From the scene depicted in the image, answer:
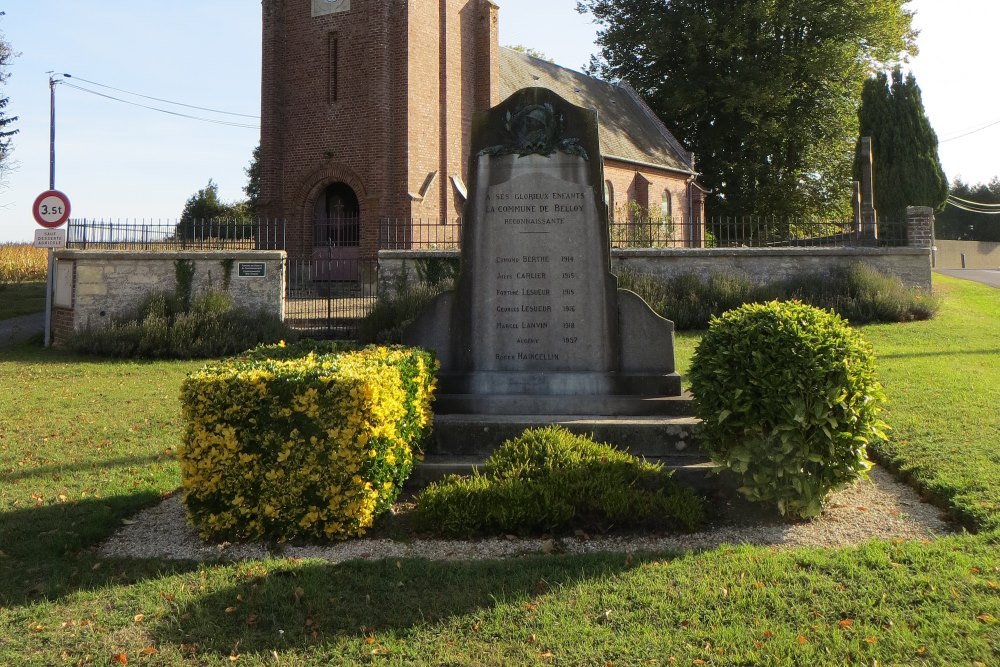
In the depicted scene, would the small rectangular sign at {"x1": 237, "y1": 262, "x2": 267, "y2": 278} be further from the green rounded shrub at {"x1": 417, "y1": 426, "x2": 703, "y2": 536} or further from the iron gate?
the green rounded shrub at {"x1": 417, "y1": 426, "x2": 703, "y2": 536}

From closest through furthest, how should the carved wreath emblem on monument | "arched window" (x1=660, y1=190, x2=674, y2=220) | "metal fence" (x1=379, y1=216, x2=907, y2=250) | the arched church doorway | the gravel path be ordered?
the gravel path, the carved wreath emblem on monument, "metal fence" (x1=379, y1=216, x2=907, y2=250), the arched church doorway, "arched window" (x1=660, y1=190, x2=674, y2=220)

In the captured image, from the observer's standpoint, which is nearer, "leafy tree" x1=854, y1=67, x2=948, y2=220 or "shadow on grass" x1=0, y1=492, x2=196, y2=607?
"shadow on grass" x1=0, y1=492, x2=196, y2=607

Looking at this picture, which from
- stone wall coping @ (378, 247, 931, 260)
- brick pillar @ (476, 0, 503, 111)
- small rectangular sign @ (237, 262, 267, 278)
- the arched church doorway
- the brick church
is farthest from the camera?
brick pillar @ (476, 0, 503, 111)

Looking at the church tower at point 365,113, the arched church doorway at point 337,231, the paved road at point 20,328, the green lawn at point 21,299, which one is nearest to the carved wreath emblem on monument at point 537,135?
the church tower at point 365,113

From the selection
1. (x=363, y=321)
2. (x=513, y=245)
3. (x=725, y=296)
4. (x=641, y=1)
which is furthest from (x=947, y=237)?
(x=513, y=245)

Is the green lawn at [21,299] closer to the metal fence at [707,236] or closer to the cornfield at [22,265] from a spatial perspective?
the cornfield at [22,265]

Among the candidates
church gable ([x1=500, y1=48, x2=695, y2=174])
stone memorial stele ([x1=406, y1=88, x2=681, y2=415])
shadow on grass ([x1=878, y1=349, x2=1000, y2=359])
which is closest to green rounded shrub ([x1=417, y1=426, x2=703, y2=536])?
stone memorial stele ([x1=406, y1=88, x2=681, y2=415])

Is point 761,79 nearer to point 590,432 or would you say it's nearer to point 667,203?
point 667,203

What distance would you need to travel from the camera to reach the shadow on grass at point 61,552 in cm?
405

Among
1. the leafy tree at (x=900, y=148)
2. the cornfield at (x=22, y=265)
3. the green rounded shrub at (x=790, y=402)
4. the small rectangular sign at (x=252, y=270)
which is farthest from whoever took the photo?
the cornfield at (x=22, y=265)

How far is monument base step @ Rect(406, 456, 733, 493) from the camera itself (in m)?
5.43

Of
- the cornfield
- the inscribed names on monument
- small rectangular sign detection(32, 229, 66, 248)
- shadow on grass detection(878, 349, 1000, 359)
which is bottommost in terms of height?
shadow on grass detection(878, 349, 1000, 359)

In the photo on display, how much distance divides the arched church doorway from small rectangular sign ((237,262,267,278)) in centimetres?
512

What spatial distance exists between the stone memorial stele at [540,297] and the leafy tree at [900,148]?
65.2ft
